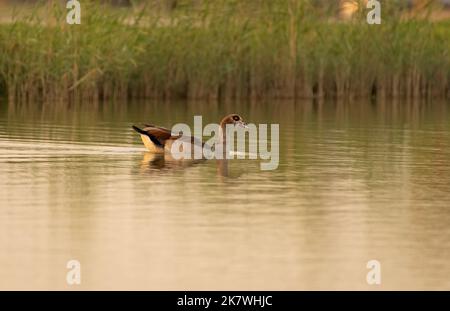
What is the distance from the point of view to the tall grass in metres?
28.0

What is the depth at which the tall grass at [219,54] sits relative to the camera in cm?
2805

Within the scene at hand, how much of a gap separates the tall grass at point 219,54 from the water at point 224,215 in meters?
8.27

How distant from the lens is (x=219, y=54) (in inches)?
1172

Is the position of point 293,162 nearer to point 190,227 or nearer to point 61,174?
point 61,174

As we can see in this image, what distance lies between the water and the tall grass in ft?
27.1

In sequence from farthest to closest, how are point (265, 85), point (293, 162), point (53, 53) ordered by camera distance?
point (265, 85)
point (53, 53)
point (293, 162)
